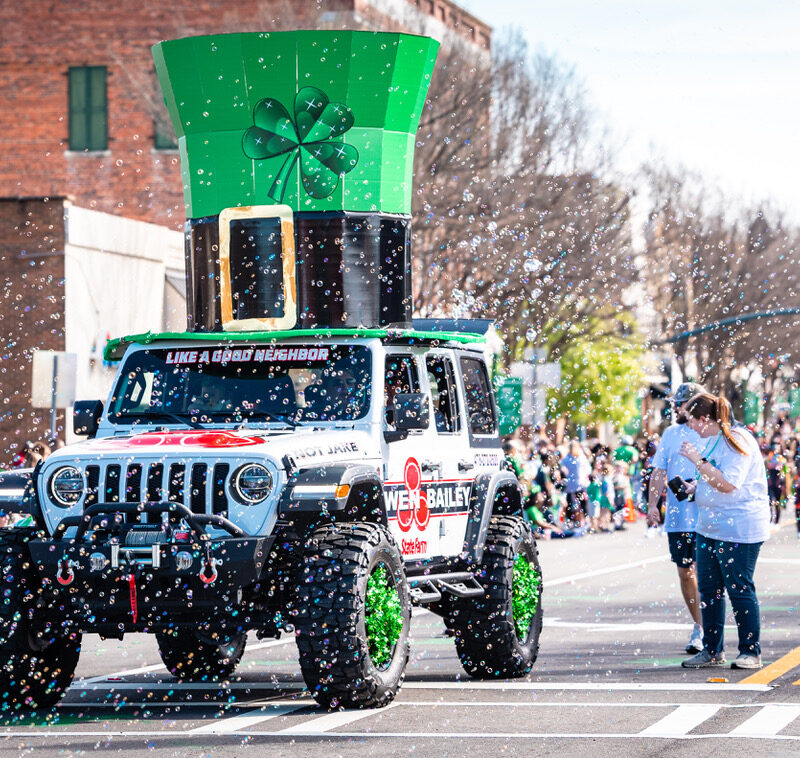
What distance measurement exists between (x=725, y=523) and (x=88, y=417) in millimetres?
4115

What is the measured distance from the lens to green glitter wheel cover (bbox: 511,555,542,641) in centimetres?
1191

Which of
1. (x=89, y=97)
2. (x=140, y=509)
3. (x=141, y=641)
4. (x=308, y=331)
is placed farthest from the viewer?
(x=89, y=97)

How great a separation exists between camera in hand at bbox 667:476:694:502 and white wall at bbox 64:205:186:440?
2263cm

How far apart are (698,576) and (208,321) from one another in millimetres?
3641

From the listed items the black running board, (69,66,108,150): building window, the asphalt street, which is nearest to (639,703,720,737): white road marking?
the asphalt street

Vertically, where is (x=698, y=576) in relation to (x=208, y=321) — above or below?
below

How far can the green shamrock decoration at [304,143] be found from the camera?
11781 millimetres

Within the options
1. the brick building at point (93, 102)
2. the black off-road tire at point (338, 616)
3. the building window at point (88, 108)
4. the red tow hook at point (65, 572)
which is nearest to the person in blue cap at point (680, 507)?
the black off-road tire at point (338, 616)

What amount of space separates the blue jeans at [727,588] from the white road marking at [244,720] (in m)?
3.13

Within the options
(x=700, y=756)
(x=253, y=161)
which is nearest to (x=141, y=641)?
(x=253, y=161)

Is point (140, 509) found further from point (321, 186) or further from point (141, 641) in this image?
point (141, 641)

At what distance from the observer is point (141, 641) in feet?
48.5

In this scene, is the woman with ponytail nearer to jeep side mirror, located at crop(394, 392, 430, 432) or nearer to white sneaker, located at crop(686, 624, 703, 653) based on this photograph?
white sneaker, located at crop(686, 624, 703, 653)

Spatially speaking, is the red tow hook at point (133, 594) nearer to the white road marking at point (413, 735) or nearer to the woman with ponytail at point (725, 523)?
the white road marking at point (413, 735)
